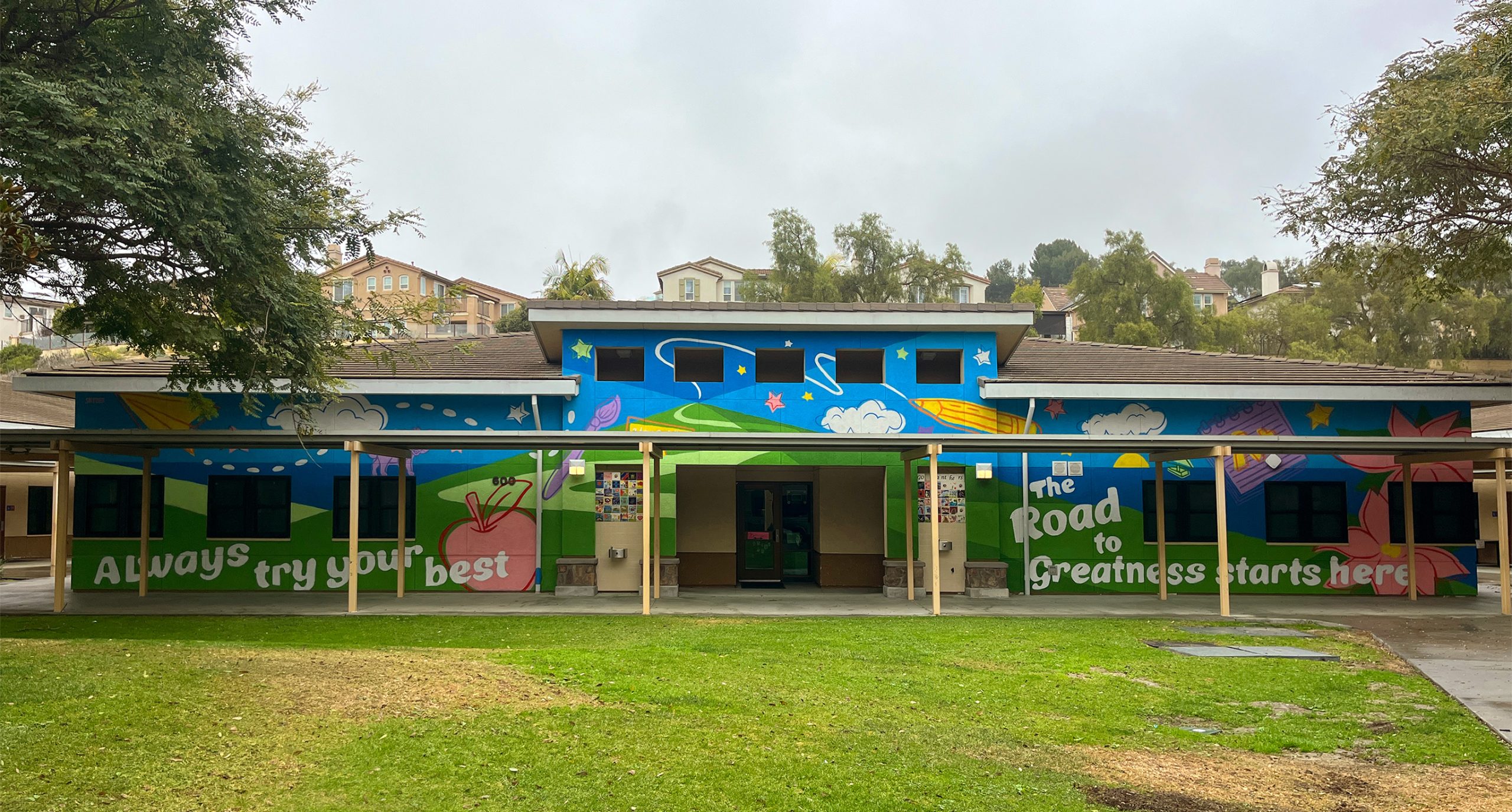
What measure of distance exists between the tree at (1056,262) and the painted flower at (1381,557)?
271 feet

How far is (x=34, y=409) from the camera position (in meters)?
25.8

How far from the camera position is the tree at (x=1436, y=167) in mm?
10938

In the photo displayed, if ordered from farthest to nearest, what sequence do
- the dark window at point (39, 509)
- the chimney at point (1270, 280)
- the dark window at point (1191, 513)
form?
the chimney at point (1270, 280) < the dark window at point (39, 509) < the dark window at point (1191, 513)

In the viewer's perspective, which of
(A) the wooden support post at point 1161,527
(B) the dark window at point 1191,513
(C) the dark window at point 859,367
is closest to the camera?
(A) the wooden support post at point 1161,527

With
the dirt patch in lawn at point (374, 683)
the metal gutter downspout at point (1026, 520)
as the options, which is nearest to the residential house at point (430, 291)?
the metal gutter downspout at point (1026, 520)

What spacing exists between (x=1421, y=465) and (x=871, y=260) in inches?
1180

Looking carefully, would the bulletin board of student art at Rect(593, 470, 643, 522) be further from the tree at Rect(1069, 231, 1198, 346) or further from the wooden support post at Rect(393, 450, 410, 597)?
the tree at Rect(1069, 231, 1198, 346)

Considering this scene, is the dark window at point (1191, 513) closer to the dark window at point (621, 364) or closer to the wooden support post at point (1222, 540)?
the wooden support post at point (1222, 540)

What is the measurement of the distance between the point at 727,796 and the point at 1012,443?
10144 millimetres

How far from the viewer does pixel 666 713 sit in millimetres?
8055

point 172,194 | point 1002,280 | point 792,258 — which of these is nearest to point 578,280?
point 792,258

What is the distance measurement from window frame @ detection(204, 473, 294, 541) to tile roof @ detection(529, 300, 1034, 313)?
5.44 m

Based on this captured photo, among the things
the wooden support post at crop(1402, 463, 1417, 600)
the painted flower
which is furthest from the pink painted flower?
the painted flower

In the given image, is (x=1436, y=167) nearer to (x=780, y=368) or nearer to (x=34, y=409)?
(x=780, y=368)
